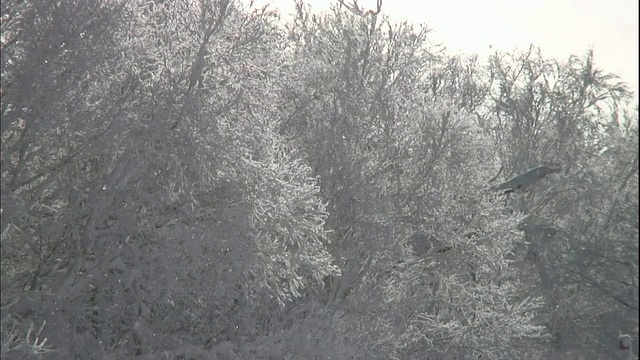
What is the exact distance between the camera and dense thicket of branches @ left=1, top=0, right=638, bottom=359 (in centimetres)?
1772

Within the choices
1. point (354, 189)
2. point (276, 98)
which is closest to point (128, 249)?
point (276, 98)

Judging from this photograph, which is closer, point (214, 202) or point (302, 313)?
point (214, 202)

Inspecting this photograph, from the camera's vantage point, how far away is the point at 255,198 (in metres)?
19.6

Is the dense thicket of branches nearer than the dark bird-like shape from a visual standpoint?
Yes

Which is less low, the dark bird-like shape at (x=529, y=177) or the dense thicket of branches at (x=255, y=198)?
the dark bird-like shape at (x=529, y=177)

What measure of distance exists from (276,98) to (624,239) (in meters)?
10.4

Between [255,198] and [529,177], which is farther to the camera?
[529,177]

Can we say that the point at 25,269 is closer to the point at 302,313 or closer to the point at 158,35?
the point at 158,35

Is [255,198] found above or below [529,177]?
below

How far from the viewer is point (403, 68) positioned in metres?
25.5

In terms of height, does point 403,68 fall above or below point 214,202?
above

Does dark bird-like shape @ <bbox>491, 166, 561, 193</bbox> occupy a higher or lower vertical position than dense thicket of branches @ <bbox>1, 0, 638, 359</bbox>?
higher

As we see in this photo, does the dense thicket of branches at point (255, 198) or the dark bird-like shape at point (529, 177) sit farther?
the dark bird-like shape at point (529, 177)

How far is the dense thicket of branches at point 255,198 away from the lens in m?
17.7
